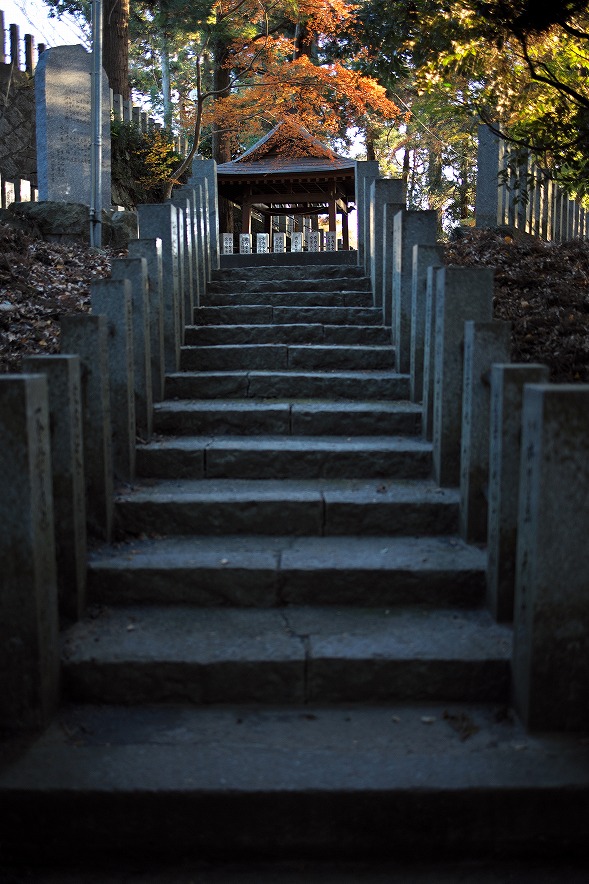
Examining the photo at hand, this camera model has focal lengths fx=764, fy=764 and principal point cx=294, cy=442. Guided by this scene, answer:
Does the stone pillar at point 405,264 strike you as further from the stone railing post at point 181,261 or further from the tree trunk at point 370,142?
the tree trunk at point 370,142

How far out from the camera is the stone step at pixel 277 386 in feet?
14.9

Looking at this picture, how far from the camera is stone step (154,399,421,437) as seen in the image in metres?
4.19

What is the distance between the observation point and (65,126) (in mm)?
9344

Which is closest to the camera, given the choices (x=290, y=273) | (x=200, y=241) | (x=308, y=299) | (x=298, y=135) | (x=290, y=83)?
(x=308, y=299)

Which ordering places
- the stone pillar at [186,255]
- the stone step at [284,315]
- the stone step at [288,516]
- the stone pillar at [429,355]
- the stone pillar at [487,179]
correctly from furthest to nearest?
the stone pillar at [487,179], the stone step at [284,315], the stone pillar at [186,255], the stone pillar at [429,355], the stone step at [288,516]

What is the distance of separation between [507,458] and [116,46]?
1415cm

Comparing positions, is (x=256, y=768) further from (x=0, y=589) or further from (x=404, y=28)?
(x=404, y=28)

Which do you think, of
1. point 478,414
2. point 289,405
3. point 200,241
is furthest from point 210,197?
point 478,414

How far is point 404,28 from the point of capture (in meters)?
5.23

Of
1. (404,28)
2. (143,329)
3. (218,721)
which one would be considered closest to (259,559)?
(218,721)

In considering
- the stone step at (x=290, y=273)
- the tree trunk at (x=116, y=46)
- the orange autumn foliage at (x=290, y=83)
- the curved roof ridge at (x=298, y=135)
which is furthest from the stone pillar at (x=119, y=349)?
the tree trunk at (x=116, y=46)

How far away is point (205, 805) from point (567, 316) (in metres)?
4.40

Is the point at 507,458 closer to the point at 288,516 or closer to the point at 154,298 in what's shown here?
the point at 288,516

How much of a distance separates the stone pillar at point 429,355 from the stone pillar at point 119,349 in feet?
4.87
